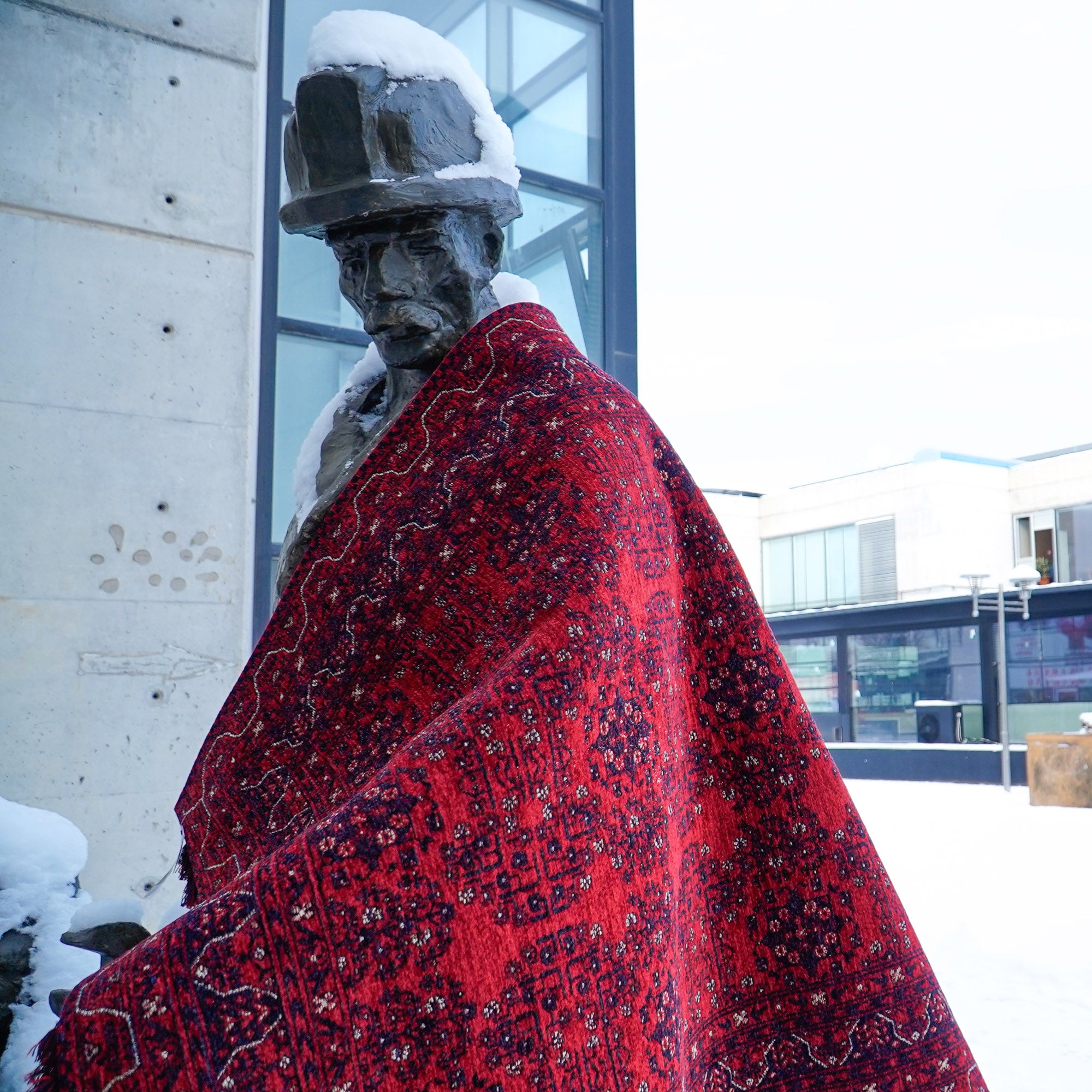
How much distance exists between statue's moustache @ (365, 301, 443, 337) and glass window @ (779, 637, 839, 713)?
19.7m

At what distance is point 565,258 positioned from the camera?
17.3 feet

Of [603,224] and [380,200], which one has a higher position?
[603,224]

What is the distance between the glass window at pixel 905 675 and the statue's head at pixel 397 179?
17.9 meters

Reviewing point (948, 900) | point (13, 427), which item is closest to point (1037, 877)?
point (948, 900)

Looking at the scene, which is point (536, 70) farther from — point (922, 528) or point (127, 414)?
point (922, 528)

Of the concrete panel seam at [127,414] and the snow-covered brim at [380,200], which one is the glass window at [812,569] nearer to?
the concrete panel seam at [127,414]

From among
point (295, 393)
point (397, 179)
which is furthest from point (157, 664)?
point (397, 179)

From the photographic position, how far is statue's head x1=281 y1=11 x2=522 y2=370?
1.53 metres

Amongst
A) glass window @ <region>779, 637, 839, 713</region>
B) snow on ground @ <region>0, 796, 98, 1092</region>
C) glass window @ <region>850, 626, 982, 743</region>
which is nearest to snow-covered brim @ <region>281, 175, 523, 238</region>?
snow on ground @ <region>0, 796, 98, 1092</region>

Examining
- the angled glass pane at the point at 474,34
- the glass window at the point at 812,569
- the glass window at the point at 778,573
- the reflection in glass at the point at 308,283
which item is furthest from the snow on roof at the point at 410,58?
the glass window at the point at 778,573

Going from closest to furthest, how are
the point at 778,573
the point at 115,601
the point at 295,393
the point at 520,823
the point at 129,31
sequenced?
1. the point at 520,823
2. the point at 115,601
3. the point at 129,31
4. the point at 295,393
5. the point at 778,573

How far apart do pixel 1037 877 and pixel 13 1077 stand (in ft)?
25.3

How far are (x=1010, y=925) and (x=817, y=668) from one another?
14.8m

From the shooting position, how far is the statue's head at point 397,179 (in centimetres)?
153
